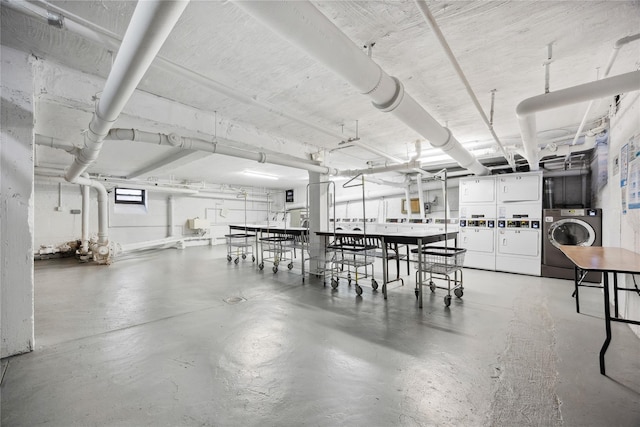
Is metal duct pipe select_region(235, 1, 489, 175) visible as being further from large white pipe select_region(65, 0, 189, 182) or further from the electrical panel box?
the electrical panel box

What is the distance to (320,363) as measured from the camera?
215 centimetres

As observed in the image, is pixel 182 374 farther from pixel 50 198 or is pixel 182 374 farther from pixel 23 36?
pixel 50 198

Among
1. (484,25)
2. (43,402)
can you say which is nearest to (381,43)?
(484,25)

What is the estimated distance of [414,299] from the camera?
3.80 meters

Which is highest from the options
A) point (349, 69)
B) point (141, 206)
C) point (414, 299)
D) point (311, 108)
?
point (311, 108)

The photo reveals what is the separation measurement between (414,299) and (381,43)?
3.24 meters

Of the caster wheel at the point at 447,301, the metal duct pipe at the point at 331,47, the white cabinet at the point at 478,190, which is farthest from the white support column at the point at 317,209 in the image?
the white cabinet at the point at 478,190

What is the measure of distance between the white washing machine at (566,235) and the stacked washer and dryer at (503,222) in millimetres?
132

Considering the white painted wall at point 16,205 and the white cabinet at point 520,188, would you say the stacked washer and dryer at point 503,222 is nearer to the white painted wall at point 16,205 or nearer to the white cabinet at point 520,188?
the white cabinet at point 520,188

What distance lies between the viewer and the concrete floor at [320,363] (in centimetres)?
162

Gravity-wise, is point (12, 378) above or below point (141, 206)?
below

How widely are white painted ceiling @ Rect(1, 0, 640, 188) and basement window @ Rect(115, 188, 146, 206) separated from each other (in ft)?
17.2

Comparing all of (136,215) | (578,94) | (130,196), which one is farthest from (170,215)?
(578,94)

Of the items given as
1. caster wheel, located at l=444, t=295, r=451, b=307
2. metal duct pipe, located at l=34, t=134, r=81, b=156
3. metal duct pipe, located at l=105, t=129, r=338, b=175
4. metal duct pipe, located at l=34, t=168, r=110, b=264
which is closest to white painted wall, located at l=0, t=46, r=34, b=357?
metal duct pipe, located at l=105, t=129, r=338, b=175
